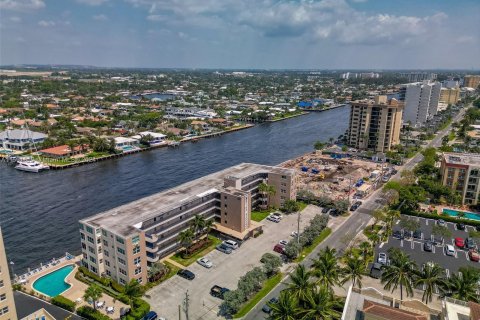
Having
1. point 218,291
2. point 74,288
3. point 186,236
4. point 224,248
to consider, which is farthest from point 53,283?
point 224,248

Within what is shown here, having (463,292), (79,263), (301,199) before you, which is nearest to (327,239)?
(301,199)

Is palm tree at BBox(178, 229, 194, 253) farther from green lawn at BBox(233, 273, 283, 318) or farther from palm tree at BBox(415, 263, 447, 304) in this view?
palm tree at BBox(415, 263, 447, 304)

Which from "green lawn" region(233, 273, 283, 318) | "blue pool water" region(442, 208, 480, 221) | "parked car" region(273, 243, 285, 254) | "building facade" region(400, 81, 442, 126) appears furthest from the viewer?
"building facade" region(400, 81, 442, 126)

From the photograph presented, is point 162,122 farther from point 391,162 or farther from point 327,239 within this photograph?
point 327,239

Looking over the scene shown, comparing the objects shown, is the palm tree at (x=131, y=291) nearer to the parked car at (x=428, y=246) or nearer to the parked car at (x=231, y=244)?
the parked car at (x=231, y=244)

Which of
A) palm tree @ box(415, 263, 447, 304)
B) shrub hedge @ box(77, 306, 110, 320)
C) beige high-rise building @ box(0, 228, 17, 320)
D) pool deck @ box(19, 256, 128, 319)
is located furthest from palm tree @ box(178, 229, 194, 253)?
palm tree @ box(415, 263, 447, 304)

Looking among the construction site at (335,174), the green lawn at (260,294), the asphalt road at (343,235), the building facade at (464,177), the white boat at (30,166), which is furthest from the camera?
the white boat at (30,166)

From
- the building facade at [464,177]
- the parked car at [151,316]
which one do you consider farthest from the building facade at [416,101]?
the parked car at [151,316]
